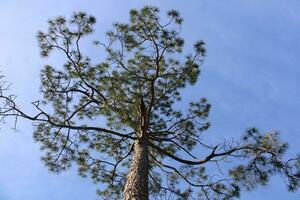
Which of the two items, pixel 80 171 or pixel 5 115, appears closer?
pixel 5 115

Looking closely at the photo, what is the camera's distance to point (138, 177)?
26.4 feet

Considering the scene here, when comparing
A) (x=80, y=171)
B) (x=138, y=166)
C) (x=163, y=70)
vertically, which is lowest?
(x=138, y=166)

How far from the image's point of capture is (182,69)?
10086 mm

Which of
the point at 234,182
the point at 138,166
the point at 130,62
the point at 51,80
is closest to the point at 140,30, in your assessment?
the point at 130,62

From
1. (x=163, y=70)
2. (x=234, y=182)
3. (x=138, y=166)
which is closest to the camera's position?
(x=138, y=166)

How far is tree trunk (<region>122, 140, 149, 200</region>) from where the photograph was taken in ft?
25.0

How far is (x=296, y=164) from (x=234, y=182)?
1301mm

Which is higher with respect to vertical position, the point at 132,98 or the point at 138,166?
the point at 132,98

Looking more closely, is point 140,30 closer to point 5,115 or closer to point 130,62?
point 130,62

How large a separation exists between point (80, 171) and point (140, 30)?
3397 mm

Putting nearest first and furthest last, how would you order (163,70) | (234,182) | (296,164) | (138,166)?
(138,166), (296,164), (234,182), (163,70)

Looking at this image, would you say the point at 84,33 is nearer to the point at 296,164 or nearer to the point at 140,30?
the point at 140,30

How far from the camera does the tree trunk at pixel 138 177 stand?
7613mm

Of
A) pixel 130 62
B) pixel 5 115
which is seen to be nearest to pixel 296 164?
pixel 130 62
